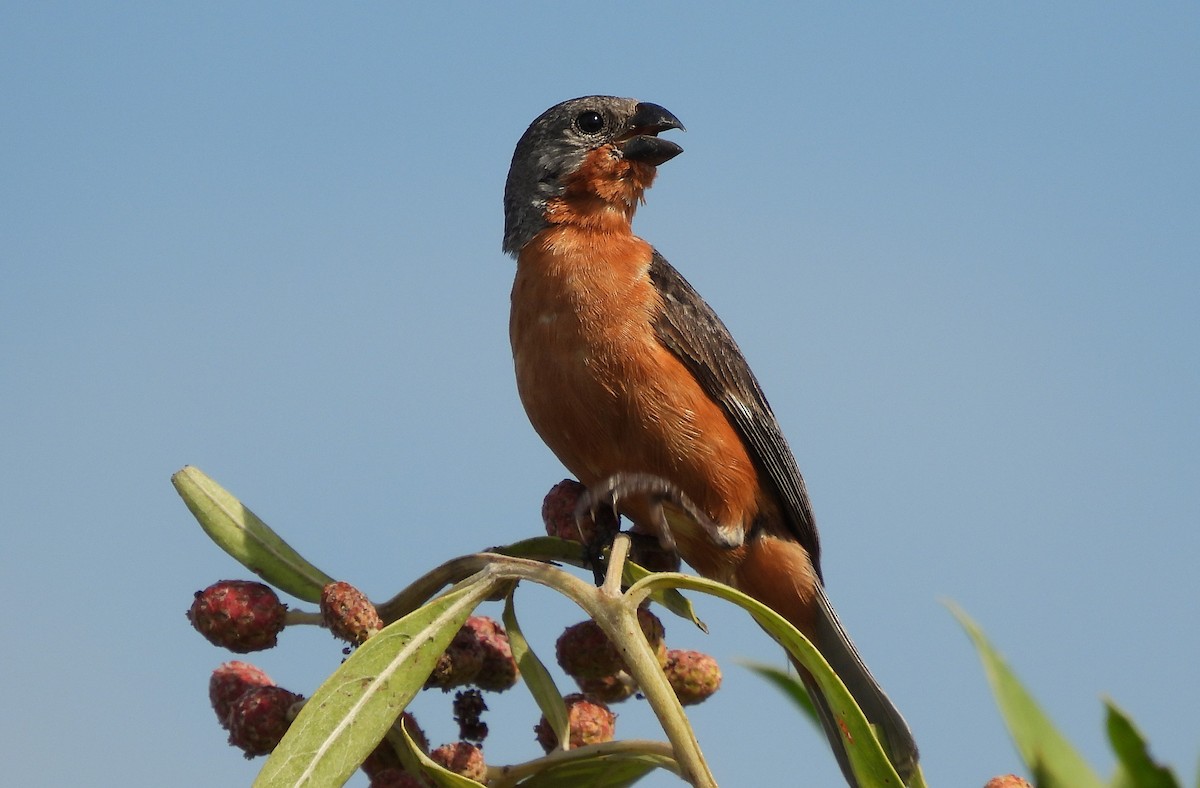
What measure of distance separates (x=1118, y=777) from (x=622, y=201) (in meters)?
4.03

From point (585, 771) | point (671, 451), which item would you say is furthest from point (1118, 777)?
point (671, 451)

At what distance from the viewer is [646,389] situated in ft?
15.5

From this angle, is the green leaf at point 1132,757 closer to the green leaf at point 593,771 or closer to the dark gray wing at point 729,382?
the green leaf at point 593,771

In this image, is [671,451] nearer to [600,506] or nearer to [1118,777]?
[600,506]

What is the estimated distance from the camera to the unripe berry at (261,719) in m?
3.11

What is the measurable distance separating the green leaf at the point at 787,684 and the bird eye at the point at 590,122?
252 cm

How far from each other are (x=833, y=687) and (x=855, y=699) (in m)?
1.79

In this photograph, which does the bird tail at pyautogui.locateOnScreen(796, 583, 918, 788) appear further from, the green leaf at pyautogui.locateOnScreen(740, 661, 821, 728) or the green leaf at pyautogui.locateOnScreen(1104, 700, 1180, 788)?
the green leaf at pyautogui.locateOnScreen(1104, 700, 1180, 788)

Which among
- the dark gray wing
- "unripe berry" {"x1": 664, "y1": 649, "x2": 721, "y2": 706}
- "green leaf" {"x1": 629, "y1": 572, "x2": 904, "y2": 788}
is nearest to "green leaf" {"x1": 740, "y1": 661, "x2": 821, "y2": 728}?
Result: "unripe berry" {"x1": 664, "y1": 649, "x2": 721, "y2": 706}

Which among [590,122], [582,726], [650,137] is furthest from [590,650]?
[590,122]

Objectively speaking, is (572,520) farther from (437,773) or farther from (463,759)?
(437,773)

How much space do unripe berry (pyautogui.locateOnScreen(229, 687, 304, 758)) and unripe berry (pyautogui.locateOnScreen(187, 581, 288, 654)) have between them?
156mm

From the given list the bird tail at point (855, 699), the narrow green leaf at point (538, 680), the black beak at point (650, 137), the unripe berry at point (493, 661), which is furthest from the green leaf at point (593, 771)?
the black beak at point (650, 137)

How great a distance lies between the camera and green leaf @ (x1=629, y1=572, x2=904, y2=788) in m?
2.95
